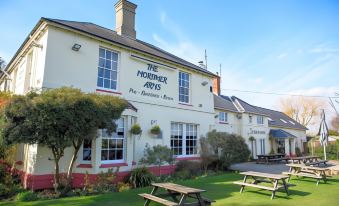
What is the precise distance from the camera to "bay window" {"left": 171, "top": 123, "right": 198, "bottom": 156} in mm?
16016

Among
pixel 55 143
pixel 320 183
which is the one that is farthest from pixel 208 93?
pixel 55 143

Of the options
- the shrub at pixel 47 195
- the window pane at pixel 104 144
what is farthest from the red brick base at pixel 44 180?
the window pane at pixel 104 144

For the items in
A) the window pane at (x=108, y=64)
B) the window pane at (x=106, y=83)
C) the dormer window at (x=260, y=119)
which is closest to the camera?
the window pane at (x=106, y=83)

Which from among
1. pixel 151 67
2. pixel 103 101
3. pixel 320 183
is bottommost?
pixel 320 183

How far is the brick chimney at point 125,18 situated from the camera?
1684 centimetres

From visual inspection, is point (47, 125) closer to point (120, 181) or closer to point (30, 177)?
point (30, 177)

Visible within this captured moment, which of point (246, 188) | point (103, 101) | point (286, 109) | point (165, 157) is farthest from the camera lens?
point (286, 109)

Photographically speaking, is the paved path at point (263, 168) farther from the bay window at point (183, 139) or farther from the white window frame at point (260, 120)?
the white window frame at point (260, 120)

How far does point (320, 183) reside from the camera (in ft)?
38.7

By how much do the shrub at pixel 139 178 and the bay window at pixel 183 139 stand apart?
414 centimetres

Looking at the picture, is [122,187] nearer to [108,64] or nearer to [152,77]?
[108,64]

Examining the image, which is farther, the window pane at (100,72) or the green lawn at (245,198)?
the window pane at (100,72)

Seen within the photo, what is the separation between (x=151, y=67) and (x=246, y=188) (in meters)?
8.42

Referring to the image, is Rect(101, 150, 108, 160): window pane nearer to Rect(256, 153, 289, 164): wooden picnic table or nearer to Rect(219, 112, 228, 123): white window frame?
Rect(219, 112, 228, 123): white window frame
